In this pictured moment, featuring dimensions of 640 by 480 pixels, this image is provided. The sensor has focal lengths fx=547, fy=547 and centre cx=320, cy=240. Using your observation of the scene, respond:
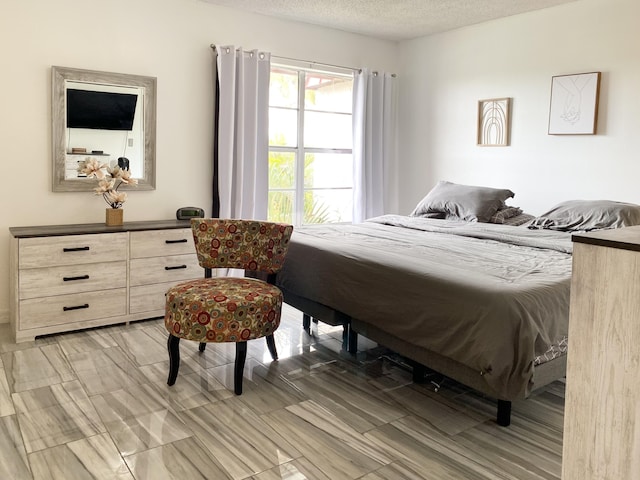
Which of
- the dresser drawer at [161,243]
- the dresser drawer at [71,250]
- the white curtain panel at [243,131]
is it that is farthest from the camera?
the white curtain panel at [243,131]

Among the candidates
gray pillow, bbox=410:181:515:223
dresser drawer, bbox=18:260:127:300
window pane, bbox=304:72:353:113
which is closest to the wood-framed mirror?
dresser drawer, bbox=18:260:127:300

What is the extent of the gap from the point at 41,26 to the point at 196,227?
6.41 ft

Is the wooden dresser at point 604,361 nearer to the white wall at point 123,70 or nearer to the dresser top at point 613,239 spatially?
the dresser top at point 613,239

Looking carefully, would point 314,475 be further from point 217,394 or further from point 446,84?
point 446,84

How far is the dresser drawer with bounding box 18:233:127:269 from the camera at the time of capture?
3488 mm

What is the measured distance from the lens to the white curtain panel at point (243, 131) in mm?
4594

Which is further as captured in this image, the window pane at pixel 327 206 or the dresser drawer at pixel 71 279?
the window pane at pixel 327 206

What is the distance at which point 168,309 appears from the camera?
289 centimetres

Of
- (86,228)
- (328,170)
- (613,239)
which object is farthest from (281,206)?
(613,239)

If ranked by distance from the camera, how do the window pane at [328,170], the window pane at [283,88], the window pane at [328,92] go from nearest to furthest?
the window pane at [283,88]
the window pane at [328,92]
the window pane at [328,170]

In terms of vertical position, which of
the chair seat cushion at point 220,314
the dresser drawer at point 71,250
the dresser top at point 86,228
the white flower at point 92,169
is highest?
the white flower at point 92,169

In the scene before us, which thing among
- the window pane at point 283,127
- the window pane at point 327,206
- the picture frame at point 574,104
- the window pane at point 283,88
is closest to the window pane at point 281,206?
A: the window pane at point 327,206

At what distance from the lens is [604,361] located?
4.44ft

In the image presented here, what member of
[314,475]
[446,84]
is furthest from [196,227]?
[446,84]
